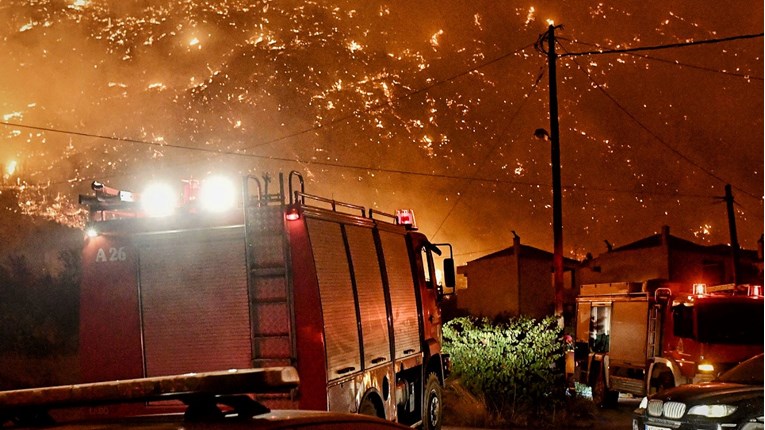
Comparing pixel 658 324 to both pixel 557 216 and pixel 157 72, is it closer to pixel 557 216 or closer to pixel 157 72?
pixel 557 216

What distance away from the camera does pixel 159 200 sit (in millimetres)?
8219

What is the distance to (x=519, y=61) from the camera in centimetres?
9588

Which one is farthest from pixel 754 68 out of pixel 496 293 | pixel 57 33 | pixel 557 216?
pixel 557 216

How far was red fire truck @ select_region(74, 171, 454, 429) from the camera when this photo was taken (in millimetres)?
7539

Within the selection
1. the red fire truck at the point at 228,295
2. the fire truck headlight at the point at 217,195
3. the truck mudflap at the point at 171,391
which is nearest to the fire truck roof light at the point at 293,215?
the red fire truck at the point at 228,295

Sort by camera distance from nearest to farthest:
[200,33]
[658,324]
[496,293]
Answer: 1. [658,324]
2. [496,293]
3. [200,33]

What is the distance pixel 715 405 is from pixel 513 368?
521 cm

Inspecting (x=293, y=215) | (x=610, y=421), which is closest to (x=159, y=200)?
(x=293, y=215)

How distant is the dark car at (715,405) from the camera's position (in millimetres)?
9094

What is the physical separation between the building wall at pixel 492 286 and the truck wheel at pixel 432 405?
3438 centimetres

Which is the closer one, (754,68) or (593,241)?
(593,241)

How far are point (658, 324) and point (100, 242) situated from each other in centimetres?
1070

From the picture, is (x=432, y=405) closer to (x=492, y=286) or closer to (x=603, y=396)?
(x=603, y=396)

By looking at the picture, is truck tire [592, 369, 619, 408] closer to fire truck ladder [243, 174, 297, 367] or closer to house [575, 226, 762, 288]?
fire truck ladder [243, 174, 297, 367]
